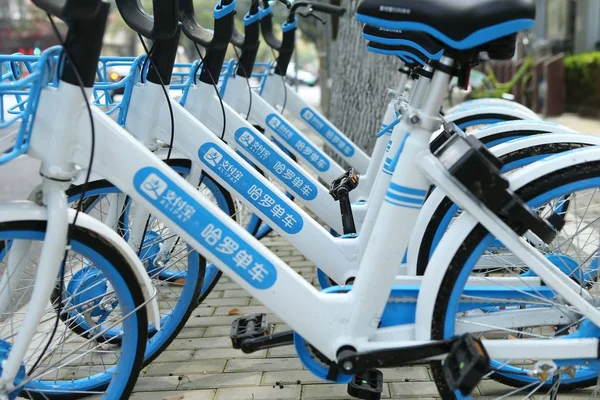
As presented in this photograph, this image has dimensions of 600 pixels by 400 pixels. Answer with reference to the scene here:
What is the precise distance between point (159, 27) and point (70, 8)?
553mm

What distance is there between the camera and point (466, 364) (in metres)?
1.83

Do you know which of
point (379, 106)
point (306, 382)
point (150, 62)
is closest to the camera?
point (150, 62)

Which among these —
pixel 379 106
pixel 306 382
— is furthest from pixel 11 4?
pixel 306 382

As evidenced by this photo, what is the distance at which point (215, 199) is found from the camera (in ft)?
9.66

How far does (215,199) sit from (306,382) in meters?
0.87

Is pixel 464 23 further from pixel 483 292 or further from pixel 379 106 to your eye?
pixel 379 106

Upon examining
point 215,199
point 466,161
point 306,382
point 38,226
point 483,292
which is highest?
point 466,161

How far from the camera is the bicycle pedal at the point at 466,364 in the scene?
1802 mm

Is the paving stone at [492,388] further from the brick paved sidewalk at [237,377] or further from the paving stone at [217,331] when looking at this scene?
the paving stone at [217,331]

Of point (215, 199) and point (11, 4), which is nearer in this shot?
point (215, 199)

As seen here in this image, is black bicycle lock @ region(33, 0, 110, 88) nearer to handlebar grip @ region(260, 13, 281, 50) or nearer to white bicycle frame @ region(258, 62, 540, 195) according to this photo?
white bicycle frame @ region(258, 62, 540, 195)

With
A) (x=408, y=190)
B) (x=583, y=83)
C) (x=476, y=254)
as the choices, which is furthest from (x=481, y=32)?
(x=583, y=83)

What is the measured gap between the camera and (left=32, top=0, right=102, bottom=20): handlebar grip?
1.69 meters

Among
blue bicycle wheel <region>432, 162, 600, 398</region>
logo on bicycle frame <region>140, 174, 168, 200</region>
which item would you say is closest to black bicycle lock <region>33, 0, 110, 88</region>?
logo on bicycle frame <region>140, 174, 168, 200</region>
